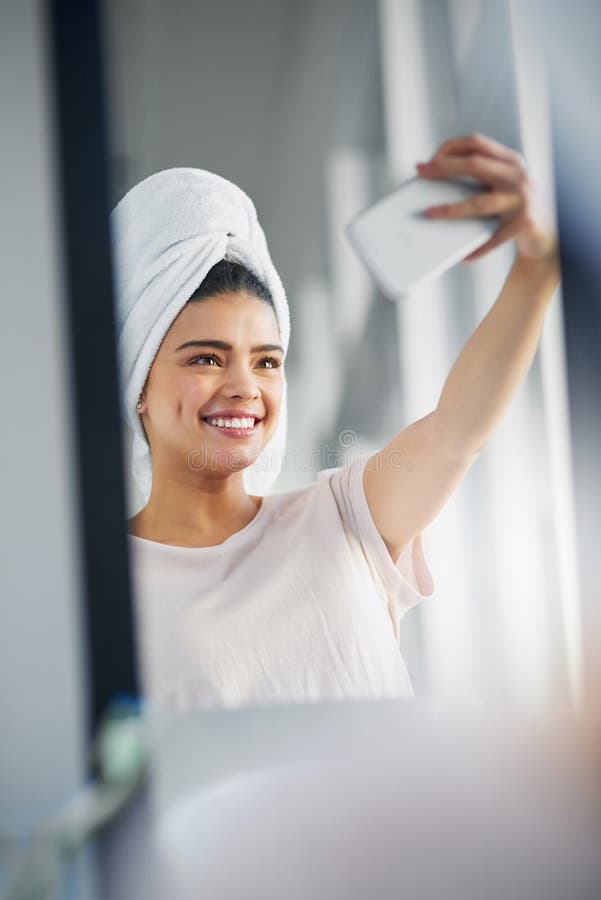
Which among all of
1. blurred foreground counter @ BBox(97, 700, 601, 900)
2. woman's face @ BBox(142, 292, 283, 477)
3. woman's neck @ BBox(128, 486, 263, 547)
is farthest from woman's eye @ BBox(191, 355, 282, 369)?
blurred foreground counter @ BBox(97, 700, 601, 900)

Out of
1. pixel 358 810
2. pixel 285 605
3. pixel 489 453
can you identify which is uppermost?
pixel 489 453

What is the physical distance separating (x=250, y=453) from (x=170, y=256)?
5.9 inches

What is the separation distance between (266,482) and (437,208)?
0.74 feet

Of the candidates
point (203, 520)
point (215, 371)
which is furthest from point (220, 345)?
point (203, 520)

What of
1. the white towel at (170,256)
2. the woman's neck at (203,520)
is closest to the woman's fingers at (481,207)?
the white towel at (170,256)

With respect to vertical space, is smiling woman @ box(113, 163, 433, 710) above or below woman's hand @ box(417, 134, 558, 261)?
below

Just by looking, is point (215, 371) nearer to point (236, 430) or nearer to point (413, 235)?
point (236, 430)

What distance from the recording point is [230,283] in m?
0.54

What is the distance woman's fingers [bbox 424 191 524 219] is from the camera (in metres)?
0.51

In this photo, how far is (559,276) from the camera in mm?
526

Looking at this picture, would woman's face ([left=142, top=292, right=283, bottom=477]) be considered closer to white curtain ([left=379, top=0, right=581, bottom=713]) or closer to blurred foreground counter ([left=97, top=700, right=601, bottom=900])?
white curtain ([left=379, top=0, right=581, bottom=713])

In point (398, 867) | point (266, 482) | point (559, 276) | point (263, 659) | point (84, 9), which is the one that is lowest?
point (398, 867)

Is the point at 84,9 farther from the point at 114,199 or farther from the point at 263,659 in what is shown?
the point at 263,659

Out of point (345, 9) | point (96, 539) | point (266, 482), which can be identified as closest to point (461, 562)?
point (266, 482)
